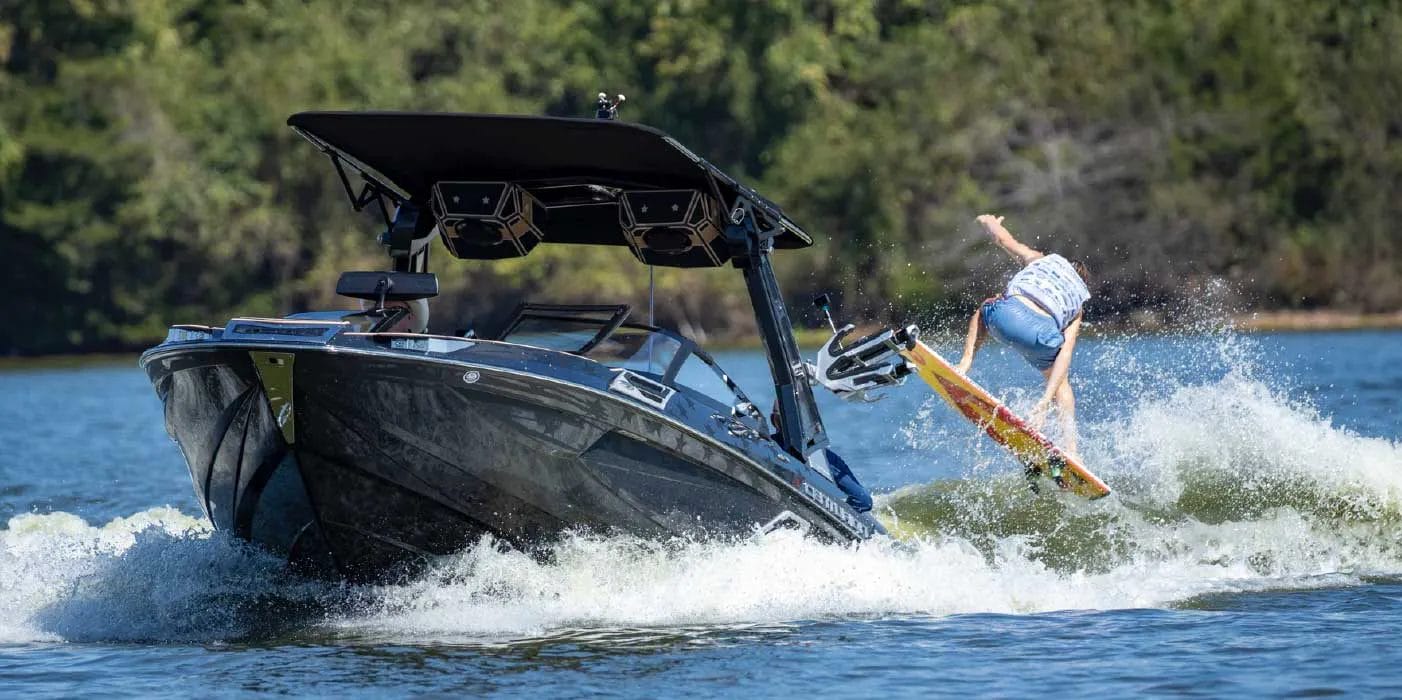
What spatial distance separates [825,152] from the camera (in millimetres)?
46969

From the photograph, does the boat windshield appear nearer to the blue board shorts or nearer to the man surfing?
the man surfing

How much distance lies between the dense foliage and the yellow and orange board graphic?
2929 centimetres

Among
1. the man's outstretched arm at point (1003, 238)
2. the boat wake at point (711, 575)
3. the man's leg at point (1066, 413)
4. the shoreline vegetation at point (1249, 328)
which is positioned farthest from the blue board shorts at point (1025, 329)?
the shoreline vegetation at point (1249, 328)

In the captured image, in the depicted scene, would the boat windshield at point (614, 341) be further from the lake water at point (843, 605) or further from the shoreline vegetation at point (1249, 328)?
the shoreline vegetation at point (1249, 328)

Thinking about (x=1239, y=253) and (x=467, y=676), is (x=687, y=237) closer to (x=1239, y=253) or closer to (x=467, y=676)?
(x=467, y=676)

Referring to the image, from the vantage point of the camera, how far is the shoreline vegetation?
41844 millimetres

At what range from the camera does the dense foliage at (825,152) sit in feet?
145

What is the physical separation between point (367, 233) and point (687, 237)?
1422 inches

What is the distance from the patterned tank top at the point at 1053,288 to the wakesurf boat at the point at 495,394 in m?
2.29

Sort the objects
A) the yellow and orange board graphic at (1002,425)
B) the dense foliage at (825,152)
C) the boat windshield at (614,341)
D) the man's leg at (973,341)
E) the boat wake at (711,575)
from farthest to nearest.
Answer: the dense foliage at (825,152) < the man's leg at (973,341) < the yellow and orange board graphic at (1002,425) < the boat windshield at (614,341) < the boat wake at (711,575)

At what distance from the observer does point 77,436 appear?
22.6 metres

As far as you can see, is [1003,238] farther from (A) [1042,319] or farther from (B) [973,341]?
→ (B) [973,341]

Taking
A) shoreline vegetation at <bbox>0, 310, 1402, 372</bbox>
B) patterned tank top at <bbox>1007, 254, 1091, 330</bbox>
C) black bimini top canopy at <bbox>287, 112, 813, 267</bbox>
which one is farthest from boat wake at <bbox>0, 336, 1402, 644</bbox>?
shoreline vegetation at <bbox>0, 310, 1402, 372</bbox>

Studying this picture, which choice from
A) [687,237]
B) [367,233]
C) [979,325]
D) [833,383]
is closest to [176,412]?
[687,237]
